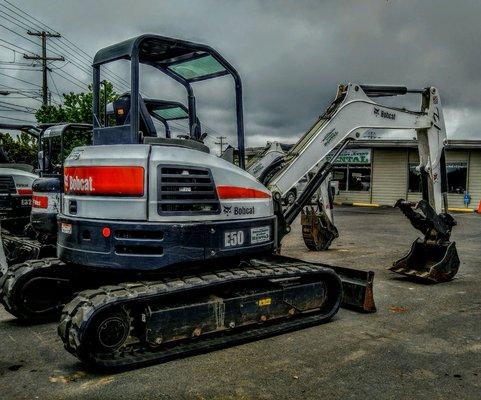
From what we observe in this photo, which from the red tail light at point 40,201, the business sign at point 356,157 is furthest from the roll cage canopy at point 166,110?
the business sign at point 356,157

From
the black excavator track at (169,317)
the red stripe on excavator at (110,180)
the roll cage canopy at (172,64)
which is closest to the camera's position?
the black excavator track at (169,317)

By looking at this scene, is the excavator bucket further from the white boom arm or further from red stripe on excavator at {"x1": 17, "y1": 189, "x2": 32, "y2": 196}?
red stripe on excavator at {"x1": 17, "y1": 189, "x2": 32, "y2": 196}

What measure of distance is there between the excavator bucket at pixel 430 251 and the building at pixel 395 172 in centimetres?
1840

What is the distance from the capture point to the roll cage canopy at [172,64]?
5086 mm

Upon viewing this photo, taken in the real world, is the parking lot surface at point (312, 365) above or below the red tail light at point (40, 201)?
below

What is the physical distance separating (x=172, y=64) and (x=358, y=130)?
10.8ft

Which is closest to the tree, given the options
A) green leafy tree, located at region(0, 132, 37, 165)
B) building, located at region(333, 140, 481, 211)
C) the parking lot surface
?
green leafy tree, located at region(0, 132, 37, 165)

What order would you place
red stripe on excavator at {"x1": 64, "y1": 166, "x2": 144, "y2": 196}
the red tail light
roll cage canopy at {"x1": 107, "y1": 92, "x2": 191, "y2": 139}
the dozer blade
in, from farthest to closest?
the red tail light, the dozer blade, roll cage canopy at {"x1": 107, "y1": 92, "x2": 191, "y2": 139}, red stripe on excavator at {"x1": 64, "y1": 166, "x2": 144, "y2": 196}

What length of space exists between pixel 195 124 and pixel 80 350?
3.06 m

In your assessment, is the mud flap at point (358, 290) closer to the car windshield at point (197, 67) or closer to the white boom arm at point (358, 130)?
the white boom arm at point (358, 130)

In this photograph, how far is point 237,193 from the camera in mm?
5438

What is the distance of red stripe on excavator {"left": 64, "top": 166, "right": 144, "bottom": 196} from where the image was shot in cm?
483

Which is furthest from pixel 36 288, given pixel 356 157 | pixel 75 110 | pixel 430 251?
pixel 356 157

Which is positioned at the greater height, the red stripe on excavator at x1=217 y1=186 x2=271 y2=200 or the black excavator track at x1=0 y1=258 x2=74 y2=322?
the red stripe on excavator at x1=217 y1=186 x2=271 y2=200
